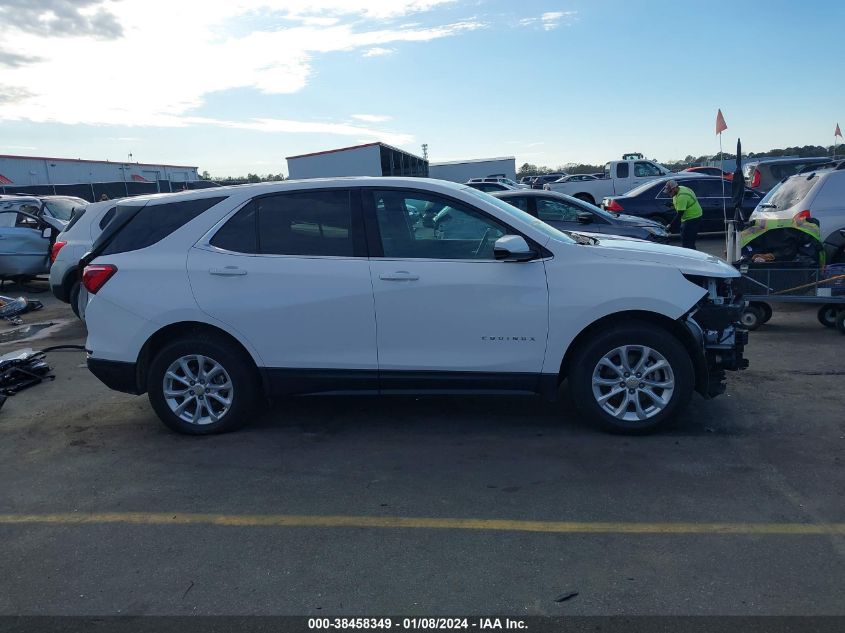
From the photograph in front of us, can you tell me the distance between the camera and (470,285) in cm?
490

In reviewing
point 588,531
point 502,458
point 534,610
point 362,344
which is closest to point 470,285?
point 362,344

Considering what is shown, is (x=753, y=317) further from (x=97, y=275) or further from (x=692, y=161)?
(x=692, y=161)

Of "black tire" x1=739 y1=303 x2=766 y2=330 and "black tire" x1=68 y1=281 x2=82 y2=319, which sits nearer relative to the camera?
"black tire" x1=739 y1=303 x2=766 y2=330

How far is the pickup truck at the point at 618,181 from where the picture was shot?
2506cm

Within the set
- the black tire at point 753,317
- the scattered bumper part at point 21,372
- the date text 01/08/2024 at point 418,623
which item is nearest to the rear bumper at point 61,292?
the scattered bumper part at point 21,372

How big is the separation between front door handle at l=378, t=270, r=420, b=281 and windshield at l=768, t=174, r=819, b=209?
6.87 metres

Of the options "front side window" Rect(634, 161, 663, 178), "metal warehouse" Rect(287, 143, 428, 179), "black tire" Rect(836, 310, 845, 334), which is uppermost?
"metal warehouse" Rect(287, 143, 428, 179)

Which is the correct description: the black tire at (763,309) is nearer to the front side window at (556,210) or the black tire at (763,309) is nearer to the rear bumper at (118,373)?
the front side window at (556,210)

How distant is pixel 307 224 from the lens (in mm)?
5184

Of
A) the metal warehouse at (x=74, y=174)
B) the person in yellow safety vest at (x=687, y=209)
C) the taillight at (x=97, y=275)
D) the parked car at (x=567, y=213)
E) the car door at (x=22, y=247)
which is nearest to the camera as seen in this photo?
the taillight at (x=97, y=275)

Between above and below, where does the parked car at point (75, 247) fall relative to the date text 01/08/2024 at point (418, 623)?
above

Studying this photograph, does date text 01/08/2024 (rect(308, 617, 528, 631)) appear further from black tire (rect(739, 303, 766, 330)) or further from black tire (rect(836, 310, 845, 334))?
black tire (rect(836, 310, 845, 334))

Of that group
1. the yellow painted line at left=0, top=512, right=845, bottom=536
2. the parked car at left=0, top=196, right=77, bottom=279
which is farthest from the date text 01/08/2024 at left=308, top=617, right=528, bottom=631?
the parked car at left=0, top=196, right=77, bottom=279

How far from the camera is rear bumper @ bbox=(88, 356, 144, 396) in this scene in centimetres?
528
